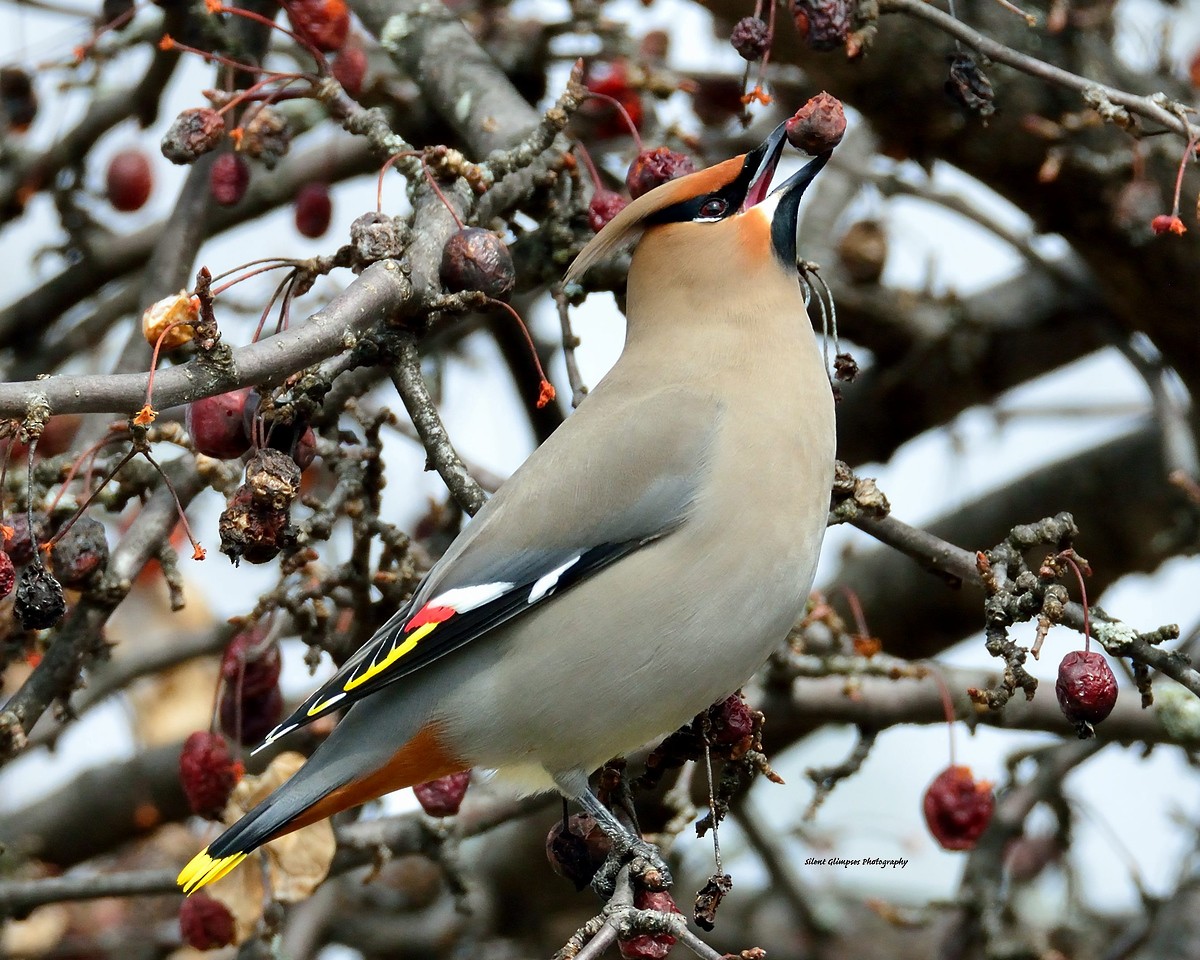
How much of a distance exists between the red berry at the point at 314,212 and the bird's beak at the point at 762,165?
4.37ft

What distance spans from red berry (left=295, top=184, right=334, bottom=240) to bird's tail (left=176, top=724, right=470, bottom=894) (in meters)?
1.62

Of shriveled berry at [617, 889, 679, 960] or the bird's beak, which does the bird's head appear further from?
shriveled berry at [617, 889, 679, 960]

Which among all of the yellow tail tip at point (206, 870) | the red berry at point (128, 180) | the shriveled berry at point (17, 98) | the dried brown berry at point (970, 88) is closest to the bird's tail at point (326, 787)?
the yellow tail tip at point (206, 870)

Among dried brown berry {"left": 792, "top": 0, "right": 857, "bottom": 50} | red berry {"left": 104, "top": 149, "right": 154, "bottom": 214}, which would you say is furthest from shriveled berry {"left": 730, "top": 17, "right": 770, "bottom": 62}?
red berry {"left": 104, "top": 149, "right": 154, "bottom": 214}

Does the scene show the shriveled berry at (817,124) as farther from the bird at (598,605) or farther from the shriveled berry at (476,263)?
the shriveled berry at (476,263)

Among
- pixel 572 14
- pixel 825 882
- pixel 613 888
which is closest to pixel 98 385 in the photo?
pixel 613 888

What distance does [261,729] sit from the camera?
3260mm

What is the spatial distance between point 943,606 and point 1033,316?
0.86 m

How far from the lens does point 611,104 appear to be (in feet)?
11.9

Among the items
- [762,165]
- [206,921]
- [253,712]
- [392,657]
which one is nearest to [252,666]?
[253,712]

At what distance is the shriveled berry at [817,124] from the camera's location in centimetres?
262

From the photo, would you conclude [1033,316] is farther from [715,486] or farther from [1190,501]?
[715,486]

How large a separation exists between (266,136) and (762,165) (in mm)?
939

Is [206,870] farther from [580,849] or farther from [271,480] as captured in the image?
[271,480]
